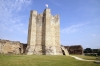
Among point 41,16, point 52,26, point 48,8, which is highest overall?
point 48,8

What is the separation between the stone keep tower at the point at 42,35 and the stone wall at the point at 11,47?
2821mm

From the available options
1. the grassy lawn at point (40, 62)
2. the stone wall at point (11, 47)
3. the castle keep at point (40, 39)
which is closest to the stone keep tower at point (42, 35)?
the castle keep at point (40, 39)

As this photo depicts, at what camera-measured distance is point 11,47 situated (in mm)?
26344

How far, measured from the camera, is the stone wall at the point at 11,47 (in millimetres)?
24112

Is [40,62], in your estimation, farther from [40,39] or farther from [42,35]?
[42,35]

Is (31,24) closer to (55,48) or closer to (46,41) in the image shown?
(46,41)

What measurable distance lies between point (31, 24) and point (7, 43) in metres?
6.94

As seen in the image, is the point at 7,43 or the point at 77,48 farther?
the point at 77,48

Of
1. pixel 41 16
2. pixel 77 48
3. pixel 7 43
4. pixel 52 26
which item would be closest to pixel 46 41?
pixel 52 26

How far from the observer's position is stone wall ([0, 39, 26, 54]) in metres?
24.1

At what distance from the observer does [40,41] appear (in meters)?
27.7

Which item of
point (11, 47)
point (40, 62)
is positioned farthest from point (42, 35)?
point (40, 62)

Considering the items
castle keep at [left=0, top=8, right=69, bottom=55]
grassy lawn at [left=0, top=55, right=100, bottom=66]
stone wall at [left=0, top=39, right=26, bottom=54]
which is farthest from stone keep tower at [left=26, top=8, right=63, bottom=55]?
grassy lawn at [left=0, top=55, right=100, bottom=66]

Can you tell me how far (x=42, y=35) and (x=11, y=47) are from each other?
762 centimetres
